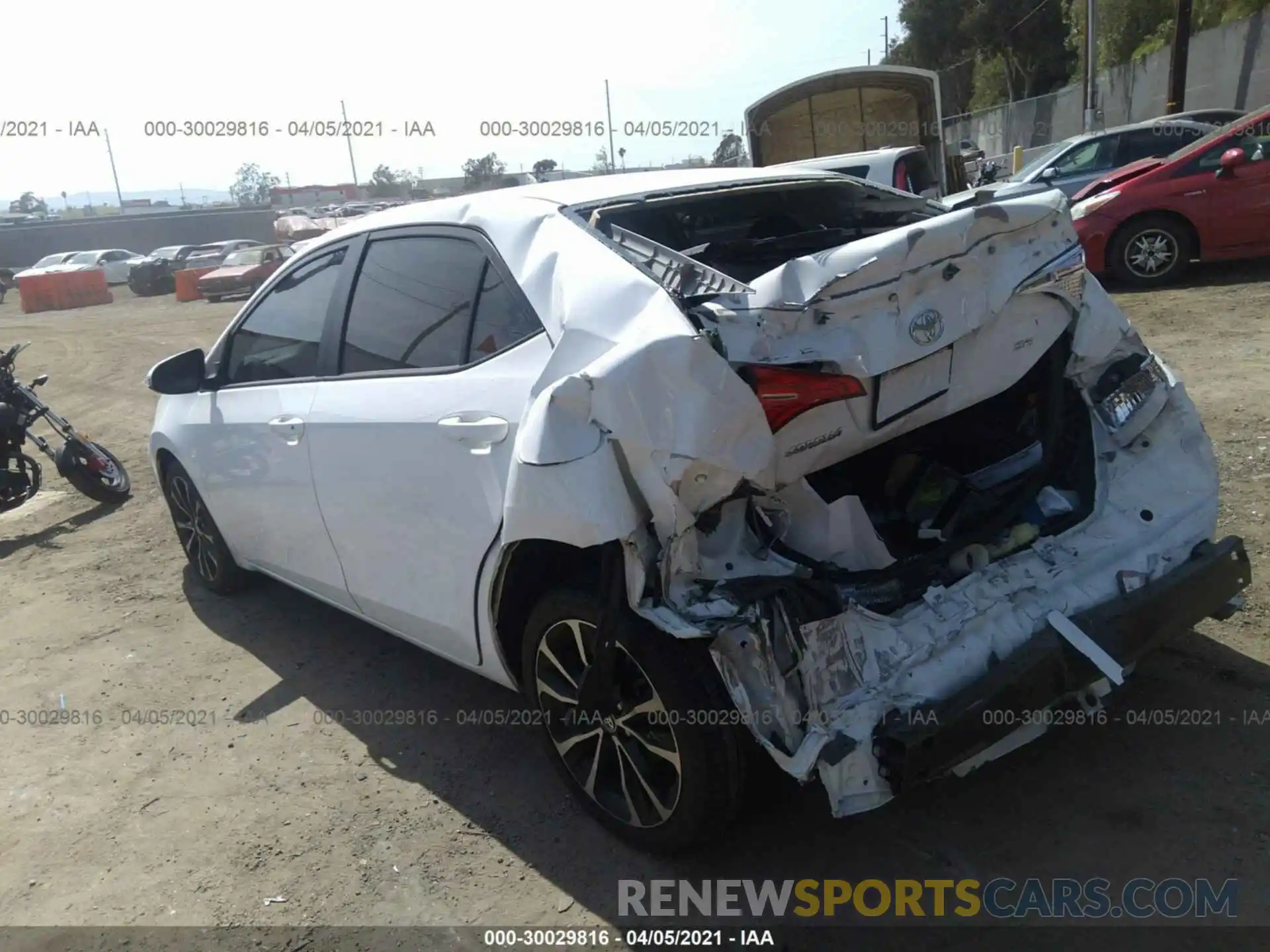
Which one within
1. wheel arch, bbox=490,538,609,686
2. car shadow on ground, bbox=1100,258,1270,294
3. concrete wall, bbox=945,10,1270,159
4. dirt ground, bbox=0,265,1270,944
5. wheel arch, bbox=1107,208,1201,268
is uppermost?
concrete wall, bbox=945,10,1270,159

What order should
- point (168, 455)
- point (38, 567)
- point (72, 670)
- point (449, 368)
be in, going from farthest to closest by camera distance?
point (38, 567)
point (168, 455)
point (72, 670)
point (449, 368)

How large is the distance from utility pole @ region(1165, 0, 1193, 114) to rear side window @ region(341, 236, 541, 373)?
21.6 m

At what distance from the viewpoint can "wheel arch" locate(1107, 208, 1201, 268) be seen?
31.6 ft

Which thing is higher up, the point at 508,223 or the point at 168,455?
the point at 508,223

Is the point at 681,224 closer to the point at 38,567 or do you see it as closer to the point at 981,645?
the point at 981,645

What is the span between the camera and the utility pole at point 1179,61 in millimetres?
19750

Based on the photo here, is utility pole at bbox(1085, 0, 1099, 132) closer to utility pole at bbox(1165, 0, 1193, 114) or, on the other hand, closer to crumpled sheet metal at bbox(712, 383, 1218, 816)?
utility pole at bbox(1165, 0, 1193, 114)

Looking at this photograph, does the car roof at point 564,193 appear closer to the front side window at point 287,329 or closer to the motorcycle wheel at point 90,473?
the front side window at point 287,329

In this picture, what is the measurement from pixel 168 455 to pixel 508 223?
9.40ft

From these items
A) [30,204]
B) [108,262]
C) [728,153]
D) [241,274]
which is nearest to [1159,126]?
[728,153]

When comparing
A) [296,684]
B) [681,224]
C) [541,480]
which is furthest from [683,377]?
[296,684]

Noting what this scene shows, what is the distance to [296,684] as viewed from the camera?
4.15 meters

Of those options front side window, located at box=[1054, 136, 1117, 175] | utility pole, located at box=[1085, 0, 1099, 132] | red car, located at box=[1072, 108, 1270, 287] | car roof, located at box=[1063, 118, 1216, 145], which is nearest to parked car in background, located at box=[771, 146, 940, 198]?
red car, located at box=[1072, 108, 1270, 287]

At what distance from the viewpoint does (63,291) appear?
87.9 feet
